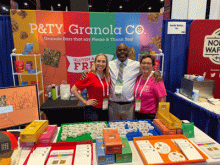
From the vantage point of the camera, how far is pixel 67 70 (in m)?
3.47

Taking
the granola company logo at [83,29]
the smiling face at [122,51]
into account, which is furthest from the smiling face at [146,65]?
the granola company logo at [83,29]

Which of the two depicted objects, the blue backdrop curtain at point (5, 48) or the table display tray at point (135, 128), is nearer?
the table display tray at point (135, 128)

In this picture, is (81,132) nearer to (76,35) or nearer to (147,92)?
(147,92)

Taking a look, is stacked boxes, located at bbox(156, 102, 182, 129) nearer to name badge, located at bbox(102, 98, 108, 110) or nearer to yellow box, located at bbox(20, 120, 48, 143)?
name badge, located at bbox(102, 98, 108, 110)

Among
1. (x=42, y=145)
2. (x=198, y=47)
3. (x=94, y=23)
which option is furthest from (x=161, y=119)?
(x=198, y=47)

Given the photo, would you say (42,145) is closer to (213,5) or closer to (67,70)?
(67,70)

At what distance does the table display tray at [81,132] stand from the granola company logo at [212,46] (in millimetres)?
3412

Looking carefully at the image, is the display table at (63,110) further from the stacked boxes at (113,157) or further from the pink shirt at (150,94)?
the stacked boxes at (113,157)

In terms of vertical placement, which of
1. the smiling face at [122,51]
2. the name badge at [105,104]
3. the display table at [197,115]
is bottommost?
the display table at [197,115]

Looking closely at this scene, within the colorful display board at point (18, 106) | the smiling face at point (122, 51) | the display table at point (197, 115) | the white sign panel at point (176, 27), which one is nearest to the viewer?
the colorful display board at point (18, 106)

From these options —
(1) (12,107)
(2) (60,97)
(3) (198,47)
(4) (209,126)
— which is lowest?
(4) (209,126)

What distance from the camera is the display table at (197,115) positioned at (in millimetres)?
2432

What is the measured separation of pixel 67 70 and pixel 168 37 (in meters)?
2.55

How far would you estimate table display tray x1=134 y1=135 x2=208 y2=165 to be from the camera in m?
1.12
